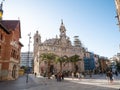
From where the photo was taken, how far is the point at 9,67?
35.8 m

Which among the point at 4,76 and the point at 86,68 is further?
the point at 86,68

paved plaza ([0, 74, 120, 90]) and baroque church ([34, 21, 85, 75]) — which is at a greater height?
baroque church ([34, 21, 85, 75])

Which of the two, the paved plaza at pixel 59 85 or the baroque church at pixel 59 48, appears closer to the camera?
the paved plaza at pixel 59 85

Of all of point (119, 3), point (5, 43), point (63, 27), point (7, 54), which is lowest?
point (7, 54)

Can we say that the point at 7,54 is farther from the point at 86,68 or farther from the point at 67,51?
the point at 86,68

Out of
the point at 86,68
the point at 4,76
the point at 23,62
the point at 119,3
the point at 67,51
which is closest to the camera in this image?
the point at 119,3

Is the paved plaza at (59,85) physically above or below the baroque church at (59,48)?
below

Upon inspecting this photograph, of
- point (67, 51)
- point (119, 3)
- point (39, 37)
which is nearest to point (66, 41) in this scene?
point (67, 51)

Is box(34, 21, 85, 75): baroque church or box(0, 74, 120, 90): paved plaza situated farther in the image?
box(34, 21, 85, 75): baroque church

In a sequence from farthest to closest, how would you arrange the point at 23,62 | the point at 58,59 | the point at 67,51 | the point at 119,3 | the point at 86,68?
the point at 23,62 < the point at 86,68 < the point at 67,51 < the point at 58,59 < the point at 119,3

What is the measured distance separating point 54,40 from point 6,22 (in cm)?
5979

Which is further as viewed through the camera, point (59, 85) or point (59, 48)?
point (59, 48)

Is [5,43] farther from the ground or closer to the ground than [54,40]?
closer to the ground

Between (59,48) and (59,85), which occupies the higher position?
(59,48)
